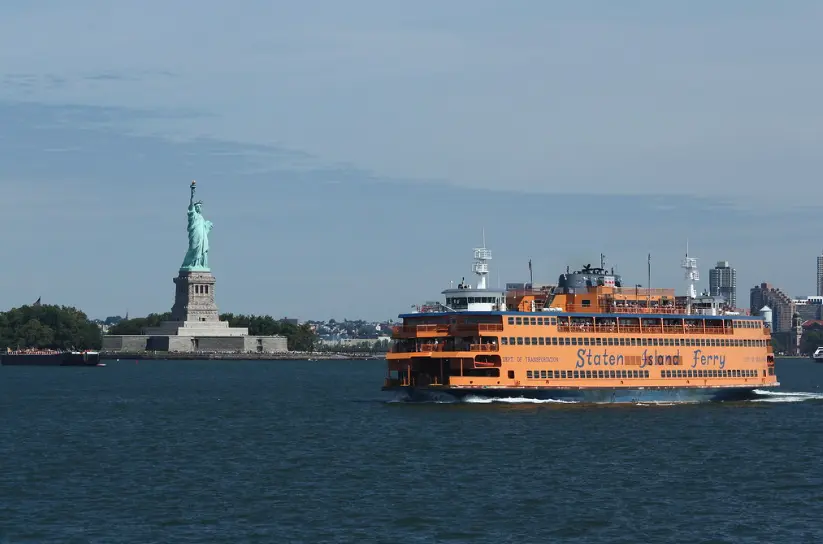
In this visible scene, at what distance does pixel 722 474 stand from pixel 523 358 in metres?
28.7

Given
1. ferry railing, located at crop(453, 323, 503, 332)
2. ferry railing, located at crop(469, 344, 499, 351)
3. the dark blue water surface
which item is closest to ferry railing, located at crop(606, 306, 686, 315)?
the dark blue water surface

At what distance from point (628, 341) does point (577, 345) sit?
4.57 metres

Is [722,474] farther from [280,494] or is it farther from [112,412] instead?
[112,412]

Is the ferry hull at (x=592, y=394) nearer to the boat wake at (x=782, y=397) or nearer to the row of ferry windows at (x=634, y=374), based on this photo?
the row of ferry windows at (x=634, y=374)

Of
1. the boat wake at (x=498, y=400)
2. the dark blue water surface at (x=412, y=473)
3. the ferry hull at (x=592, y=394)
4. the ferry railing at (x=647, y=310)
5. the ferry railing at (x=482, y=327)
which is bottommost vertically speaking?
the dark blue water surface at (x=412, y=473)

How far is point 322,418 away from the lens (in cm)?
8694

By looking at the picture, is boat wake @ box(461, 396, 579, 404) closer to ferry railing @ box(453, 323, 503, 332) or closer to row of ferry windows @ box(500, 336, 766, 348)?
row of ferry windows @ box(500, 336, 766, 348)

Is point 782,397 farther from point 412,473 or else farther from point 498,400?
point 412,473

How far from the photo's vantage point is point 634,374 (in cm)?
9406

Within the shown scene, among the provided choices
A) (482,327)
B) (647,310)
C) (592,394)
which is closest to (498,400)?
(482,327)

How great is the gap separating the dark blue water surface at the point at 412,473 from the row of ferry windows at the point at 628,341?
3.82m

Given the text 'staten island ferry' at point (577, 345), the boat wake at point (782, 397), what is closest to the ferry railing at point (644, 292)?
the text 'staten island ferry' at point (577, 345)

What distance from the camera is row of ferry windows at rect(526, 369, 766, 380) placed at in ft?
293

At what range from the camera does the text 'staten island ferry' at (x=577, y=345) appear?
8769cm
